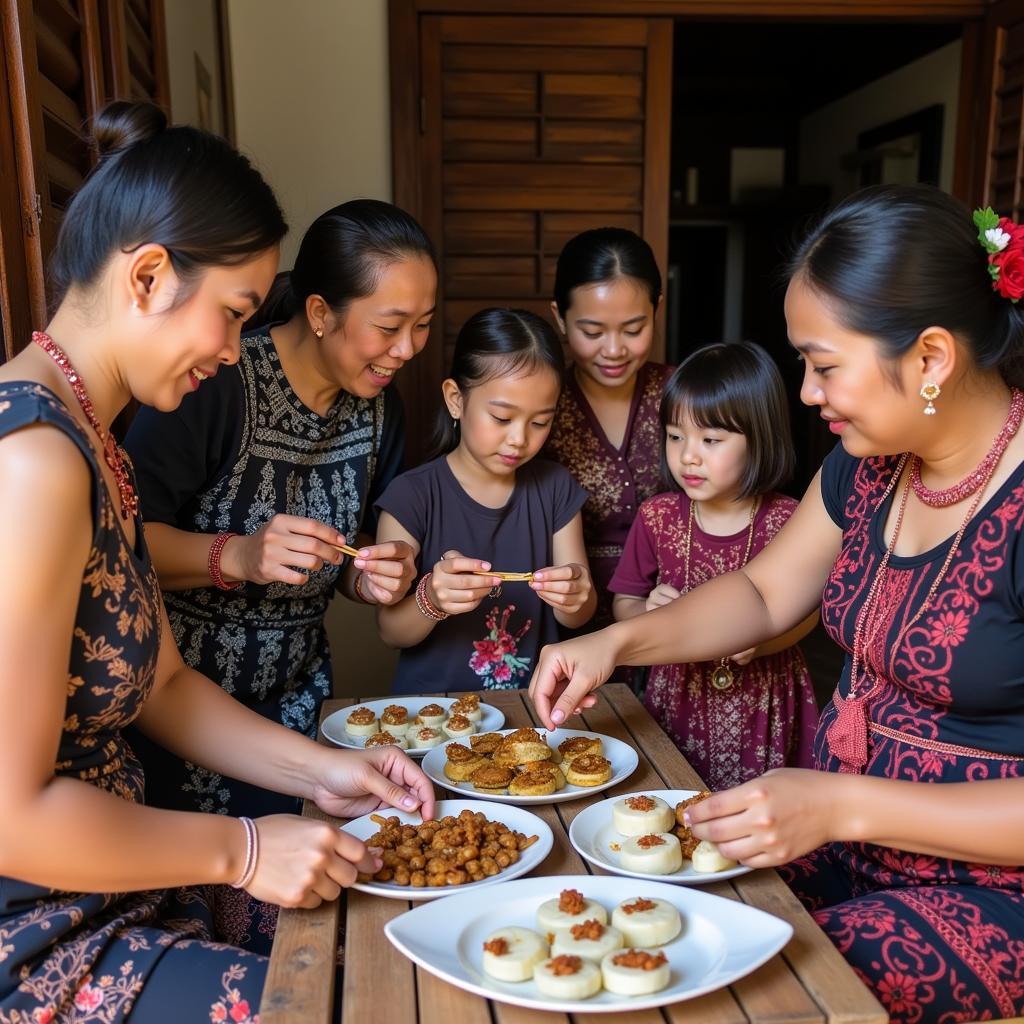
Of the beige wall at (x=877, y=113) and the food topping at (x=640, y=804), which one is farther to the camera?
the beige wall at (x=877, y=113)

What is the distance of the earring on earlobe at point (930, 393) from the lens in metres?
1.41

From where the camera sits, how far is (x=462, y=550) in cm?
232

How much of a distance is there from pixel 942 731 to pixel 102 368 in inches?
48.2

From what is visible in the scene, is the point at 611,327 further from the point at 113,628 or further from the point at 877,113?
the point at 877,113

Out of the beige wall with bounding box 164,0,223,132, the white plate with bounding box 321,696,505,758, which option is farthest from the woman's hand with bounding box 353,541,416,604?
the beige wall with bounding box 164,0,223,132

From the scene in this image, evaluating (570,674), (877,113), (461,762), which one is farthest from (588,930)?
(877,113)

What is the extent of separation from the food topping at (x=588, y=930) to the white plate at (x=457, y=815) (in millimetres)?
143

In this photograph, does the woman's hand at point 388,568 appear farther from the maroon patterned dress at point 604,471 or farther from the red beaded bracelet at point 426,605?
the maroon patterned dress at point 604,471

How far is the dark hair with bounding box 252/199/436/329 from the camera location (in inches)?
79.0

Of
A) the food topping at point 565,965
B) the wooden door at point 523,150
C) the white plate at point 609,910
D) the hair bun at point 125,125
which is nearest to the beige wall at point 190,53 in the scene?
the wooden door at point 523,150

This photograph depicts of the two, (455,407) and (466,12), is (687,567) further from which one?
(466,12)

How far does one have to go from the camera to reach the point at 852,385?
4.72 feet

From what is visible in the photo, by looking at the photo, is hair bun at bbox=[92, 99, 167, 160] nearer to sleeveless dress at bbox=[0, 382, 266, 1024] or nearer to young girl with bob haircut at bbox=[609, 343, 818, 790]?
sleeveless dress at bbox=[0, 382, 266, 1024]

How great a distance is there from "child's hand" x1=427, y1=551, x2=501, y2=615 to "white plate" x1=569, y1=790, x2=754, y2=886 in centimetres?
60
